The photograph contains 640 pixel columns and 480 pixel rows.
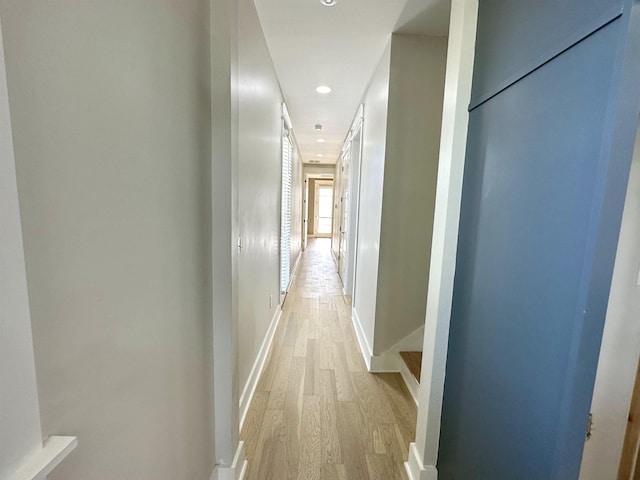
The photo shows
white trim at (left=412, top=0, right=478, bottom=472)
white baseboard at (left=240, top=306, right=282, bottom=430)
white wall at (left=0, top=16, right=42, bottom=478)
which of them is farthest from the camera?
white baseboard at (left=240, top=306, right=282, bottom=430)

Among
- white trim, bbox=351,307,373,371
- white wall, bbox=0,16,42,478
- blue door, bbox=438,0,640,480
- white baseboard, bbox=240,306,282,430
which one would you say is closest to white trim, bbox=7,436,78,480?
white wall, bbox=0,16,42,478

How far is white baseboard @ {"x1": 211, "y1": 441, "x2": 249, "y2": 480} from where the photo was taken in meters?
1.42

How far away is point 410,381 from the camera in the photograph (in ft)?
7.35

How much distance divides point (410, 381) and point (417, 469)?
786 mm

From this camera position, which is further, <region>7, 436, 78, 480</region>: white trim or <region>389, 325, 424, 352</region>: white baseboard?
<region>389, 325, 424, 352</region>: white baseboard

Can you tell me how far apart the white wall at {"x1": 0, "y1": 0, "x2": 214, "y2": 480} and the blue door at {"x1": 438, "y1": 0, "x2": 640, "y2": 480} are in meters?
1.06

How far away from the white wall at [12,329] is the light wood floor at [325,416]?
142 cm

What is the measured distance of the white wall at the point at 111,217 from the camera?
0.50m

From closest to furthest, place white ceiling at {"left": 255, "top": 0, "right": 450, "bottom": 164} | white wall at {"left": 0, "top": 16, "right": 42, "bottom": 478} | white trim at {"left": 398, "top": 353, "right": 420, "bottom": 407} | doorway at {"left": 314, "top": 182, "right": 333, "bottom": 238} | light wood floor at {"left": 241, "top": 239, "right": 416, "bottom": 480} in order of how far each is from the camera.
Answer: white wall at {"left": 0, "top": 16, "right": 42, "bottom": 478} < light wood floor at {"left": 241, "top": 239, "right": 416, "bottom": 480} < white ceiling at {"left": 255, "top": 0, "right": 450, "bottom": 164} < white trim at {"left": 398, "top": 353, "right": 420, "bottom": 407} < doorway at {"left": 314, "top": 182, "right": 333, "bottom": 238}

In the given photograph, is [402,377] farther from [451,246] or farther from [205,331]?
[205,331]

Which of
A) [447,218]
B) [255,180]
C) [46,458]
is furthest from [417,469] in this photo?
[255,180]

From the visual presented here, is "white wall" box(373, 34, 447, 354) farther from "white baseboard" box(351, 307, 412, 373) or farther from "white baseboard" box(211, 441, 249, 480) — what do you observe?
"white baseboard" box(211, 441, 249, 480)

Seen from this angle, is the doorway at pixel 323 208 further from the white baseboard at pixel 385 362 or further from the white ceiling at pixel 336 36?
the white baseboard at pixel 385 362

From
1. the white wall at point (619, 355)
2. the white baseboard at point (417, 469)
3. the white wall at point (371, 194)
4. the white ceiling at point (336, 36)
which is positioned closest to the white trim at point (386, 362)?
the white wall at point (371, 194)
